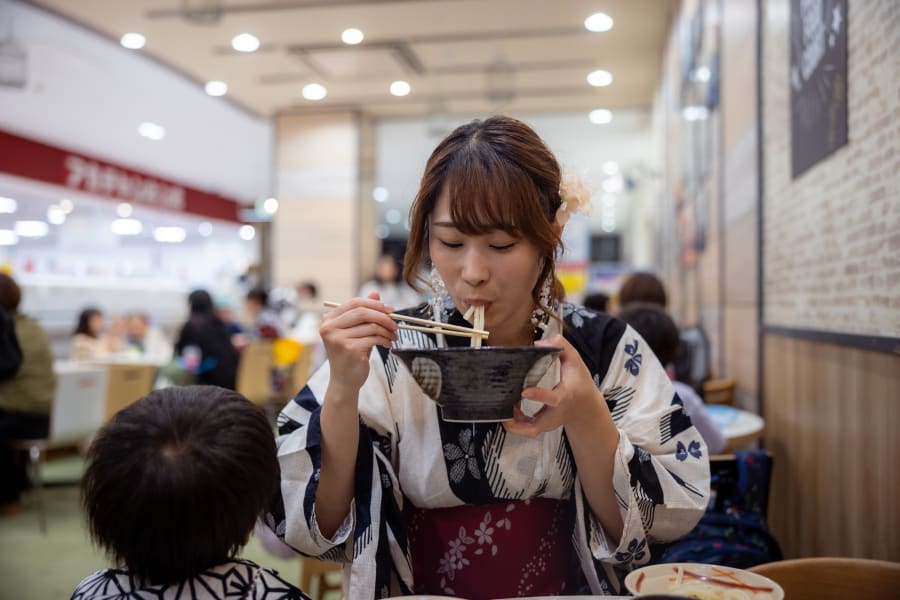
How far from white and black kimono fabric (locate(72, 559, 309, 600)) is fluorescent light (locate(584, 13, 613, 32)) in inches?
251

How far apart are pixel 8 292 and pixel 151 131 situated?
6.16m

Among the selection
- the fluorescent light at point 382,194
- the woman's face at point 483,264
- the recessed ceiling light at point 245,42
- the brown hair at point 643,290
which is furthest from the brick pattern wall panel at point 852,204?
the fluorescent light at point 382,194

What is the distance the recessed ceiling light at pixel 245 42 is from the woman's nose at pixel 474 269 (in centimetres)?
652

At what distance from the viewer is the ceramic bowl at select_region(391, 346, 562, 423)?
0.90 metres

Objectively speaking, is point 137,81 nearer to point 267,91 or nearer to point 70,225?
point 267,91

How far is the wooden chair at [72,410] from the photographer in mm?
4346

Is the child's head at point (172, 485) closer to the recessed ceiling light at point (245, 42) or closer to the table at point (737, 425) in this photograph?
the table at point (737, 425)

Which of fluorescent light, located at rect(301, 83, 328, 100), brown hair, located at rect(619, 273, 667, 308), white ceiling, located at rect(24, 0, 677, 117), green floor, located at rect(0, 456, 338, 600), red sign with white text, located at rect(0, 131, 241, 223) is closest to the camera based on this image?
green floor, located at rect(0, 456, 338, 600)

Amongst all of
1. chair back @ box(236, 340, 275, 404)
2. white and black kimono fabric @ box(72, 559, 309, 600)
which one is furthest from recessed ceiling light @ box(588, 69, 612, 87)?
white and black kimono fabric @ box(72, 559, 309, 600)

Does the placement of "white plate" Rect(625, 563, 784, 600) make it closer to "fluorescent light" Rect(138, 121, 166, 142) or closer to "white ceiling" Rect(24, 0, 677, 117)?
"white ceiling" Rect(24, 0, 677, 117)

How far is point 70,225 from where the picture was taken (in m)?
11.4

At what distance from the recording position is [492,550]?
4.30 ft

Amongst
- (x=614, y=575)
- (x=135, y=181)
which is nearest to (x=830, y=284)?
(x=614, y=575)

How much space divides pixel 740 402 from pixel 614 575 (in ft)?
8.08
